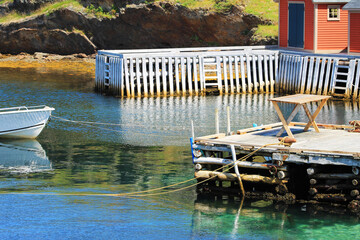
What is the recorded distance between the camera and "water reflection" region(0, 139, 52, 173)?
80.0 feet

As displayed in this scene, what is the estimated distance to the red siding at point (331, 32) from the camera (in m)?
40.4

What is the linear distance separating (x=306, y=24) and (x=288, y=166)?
2316cm

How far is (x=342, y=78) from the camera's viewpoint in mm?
38750

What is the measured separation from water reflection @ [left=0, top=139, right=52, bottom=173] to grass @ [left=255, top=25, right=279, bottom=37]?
71.2ft

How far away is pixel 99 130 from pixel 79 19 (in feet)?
86.4

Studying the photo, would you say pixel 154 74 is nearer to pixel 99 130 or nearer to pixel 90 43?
pixel 99 130

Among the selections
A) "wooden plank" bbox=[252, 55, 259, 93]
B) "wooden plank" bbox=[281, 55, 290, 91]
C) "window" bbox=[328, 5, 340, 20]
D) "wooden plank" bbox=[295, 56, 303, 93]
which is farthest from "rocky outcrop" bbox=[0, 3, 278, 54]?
"wooden plank" bbox=[295, 56, 303, 93]

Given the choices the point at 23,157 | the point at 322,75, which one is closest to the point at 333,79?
the point at 322,75

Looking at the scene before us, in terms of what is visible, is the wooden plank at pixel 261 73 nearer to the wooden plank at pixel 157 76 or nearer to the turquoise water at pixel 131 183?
the turquoise water at pixel 131 183

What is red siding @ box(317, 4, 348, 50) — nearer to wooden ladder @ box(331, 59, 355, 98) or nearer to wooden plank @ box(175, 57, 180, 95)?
wooden ladder @ box(331, 59, 355, 98)

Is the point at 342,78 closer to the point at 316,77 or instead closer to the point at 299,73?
the point at 316,77

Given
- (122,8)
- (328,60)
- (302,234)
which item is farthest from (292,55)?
(302,234)

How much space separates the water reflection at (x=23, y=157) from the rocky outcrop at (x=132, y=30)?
22432mm

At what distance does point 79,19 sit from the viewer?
180 ft
